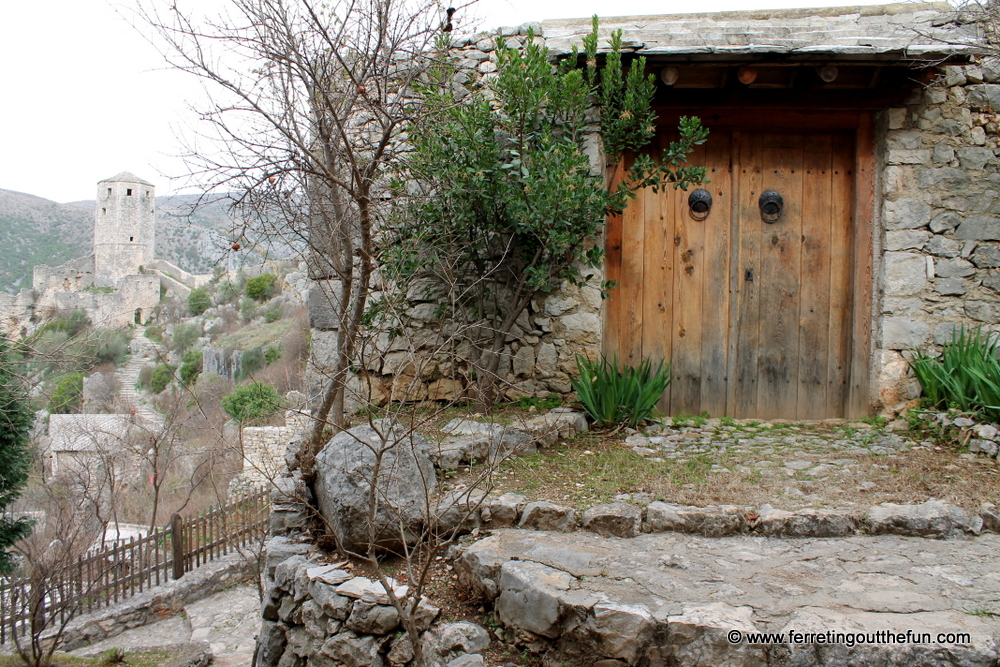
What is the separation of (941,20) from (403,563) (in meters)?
5.05

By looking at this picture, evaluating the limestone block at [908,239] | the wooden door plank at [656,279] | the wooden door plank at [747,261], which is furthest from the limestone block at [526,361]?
the limestone block at [908,239]

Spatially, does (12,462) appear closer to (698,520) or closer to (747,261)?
(698,520)

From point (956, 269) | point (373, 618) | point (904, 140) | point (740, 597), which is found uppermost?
point (904, 140)

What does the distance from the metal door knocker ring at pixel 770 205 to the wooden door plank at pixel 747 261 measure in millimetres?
42

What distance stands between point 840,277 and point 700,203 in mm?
1188

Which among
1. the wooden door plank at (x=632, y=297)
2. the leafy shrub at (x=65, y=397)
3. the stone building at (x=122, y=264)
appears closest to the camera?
the wooden door plank at (x=632, y=297)

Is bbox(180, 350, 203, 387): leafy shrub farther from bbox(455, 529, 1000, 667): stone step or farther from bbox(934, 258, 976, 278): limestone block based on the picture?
bbox(934, 258, 976, 278): limestone block

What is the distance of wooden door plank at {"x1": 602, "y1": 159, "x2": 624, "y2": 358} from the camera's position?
475 centimetres

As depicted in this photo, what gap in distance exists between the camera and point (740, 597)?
90.7 inches

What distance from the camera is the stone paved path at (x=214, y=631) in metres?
7.30

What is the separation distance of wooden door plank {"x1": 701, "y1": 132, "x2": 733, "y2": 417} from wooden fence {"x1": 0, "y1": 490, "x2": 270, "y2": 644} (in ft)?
15.5

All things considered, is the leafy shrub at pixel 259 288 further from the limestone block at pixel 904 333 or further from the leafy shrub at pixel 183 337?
the limestone block at pixel 904 333

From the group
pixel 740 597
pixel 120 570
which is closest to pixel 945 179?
pixel 740 597

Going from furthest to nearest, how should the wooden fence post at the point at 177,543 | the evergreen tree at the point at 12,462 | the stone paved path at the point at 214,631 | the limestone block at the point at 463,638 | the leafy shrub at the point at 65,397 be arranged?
the wooden fence post at the point at 177,543
the stone paved path at the point at 214,631
the evergreen tree at the point at 12,462
the leafy shrub at the point at 65,397
the limestone block at the point at 463,638
